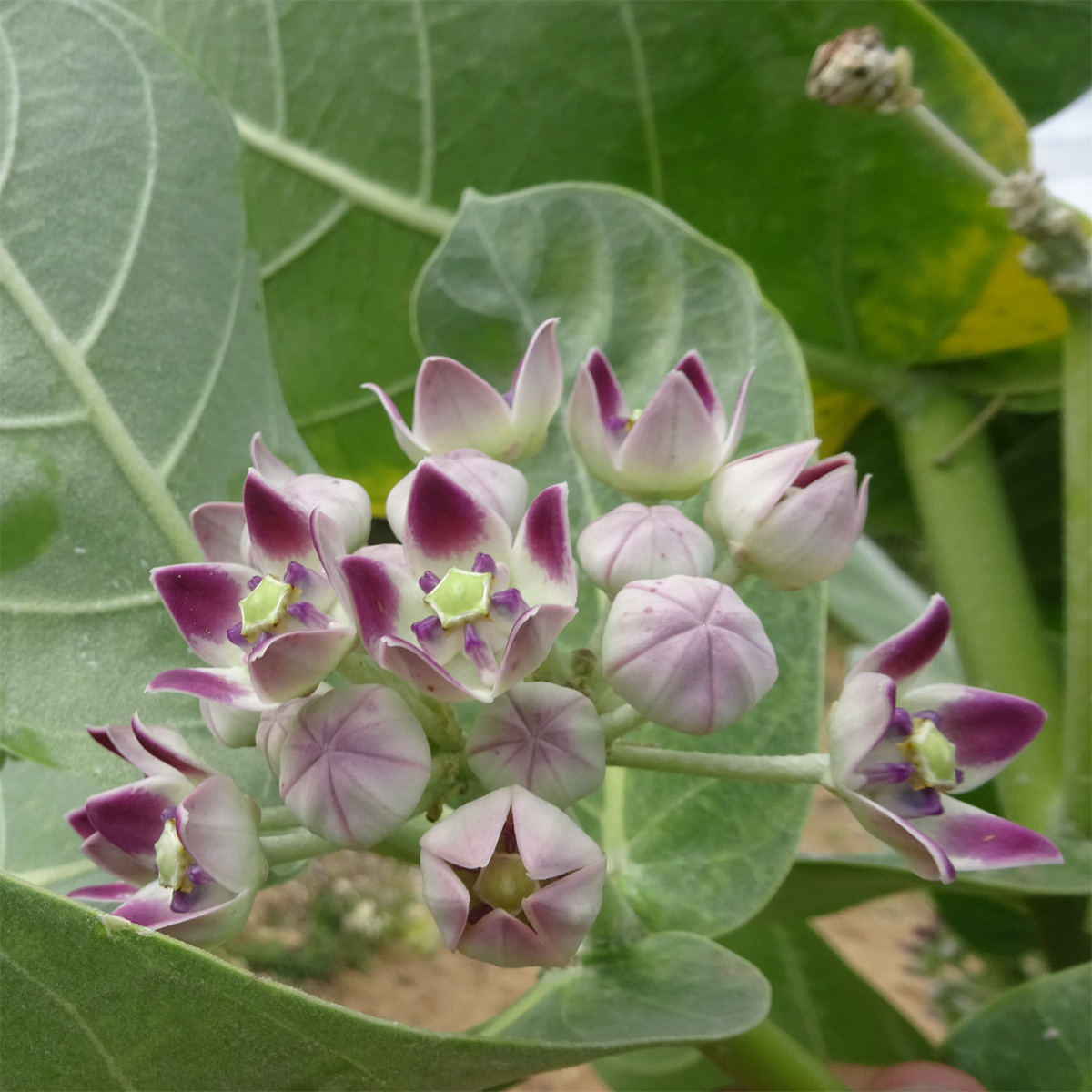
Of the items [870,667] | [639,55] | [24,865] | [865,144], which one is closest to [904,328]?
[865,144]

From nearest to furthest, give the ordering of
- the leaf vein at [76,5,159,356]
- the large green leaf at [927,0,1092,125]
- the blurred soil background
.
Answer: the leaf vein at [76,5,159,356] → the large green leaf at [927,0,1092,125] → the blurred soil background

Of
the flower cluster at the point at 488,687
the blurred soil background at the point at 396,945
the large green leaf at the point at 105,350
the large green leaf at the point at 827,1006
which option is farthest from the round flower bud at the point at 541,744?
the blurred soil background at the point at 396,945

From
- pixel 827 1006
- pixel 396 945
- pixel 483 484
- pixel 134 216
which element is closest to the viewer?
pixel 483 484

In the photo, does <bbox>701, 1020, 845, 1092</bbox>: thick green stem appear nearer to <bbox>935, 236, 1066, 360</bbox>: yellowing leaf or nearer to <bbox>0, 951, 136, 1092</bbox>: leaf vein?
<bbox>0, 951, 136, 1092</bbox>: leaf vein

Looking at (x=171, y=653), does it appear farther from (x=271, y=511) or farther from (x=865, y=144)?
(x=865, y=144)

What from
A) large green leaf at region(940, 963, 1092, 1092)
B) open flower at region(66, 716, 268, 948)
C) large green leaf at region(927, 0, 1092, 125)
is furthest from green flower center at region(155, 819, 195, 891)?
large green leaf at region(927, 0, 1092, 125)

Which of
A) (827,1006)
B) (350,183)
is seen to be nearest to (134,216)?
(350,183)

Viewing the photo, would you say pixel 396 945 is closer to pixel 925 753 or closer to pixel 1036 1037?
pixel 1036 1037

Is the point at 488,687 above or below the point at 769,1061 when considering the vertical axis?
above
